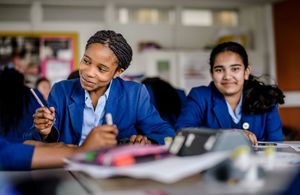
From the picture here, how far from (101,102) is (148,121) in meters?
0.20

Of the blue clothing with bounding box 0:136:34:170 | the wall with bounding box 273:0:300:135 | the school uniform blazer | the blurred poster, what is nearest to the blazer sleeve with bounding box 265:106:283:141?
the school uniform blazer

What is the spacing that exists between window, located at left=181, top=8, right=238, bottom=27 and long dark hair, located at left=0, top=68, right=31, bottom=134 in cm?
363

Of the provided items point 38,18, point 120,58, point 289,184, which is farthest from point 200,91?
point 38,18

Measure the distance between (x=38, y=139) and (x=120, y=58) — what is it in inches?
15.9

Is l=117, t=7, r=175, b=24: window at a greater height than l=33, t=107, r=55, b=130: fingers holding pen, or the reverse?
l=117, t=7, r=175, b=24: window

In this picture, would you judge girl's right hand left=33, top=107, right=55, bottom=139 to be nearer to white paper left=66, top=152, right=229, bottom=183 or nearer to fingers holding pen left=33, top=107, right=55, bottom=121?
fingers holding pen left=33, top=107, right=55, bottom=121

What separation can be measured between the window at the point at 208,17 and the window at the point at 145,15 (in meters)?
0.20

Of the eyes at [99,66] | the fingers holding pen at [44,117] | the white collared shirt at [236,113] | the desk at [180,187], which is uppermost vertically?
the eyes at [99,66]

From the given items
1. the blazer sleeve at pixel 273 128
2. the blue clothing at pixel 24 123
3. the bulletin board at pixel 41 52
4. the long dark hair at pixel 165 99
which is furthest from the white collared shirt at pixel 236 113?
the bulletin board at pixel 41 52

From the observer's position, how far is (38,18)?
16.8 feet

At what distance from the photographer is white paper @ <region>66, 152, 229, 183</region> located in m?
0.69

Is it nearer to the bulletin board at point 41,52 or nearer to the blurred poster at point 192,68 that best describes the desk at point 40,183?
the bulletin board at point 41,52

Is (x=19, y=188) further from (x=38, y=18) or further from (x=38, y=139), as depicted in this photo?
(x=38, y=18)

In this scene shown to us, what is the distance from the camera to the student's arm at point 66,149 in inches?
38.6
